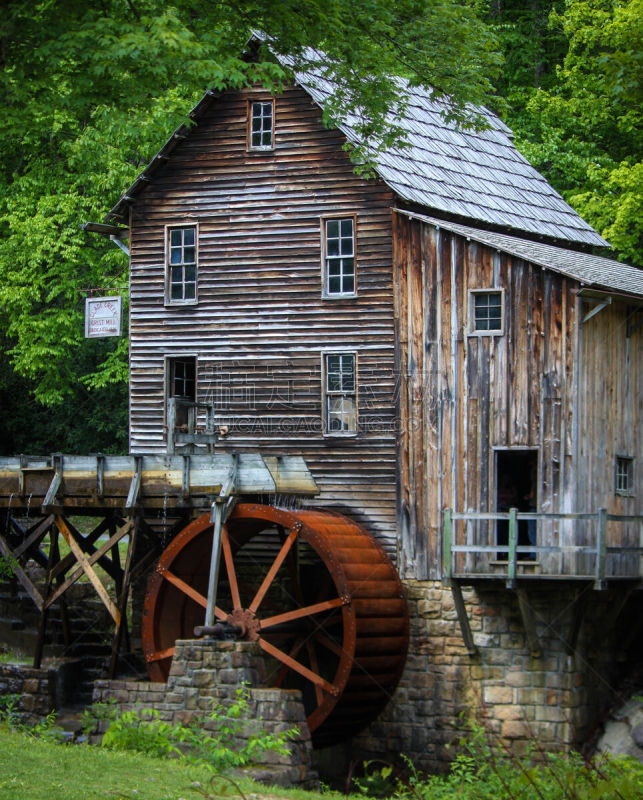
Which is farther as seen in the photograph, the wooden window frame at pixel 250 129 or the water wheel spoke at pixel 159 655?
the wooden window frame at pixel 250 129

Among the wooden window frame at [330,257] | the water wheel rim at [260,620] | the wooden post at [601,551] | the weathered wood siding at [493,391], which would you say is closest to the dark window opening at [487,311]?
the weathered wood siding at [493,391]

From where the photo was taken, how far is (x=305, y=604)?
899 inches

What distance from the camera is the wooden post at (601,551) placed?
1881 centimetres

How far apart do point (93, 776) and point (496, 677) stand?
24.7ft

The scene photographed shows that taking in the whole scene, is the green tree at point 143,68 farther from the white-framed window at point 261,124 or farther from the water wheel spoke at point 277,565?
the water wheel spoke at point 277,565

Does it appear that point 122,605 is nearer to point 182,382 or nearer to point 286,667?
point 286,667

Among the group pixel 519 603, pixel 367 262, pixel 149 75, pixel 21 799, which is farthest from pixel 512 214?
pixel 21 799

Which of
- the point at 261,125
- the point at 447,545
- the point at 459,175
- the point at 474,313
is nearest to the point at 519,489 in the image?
the point at 447,545

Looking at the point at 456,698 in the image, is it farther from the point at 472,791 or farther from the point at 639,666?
the point at 472,791

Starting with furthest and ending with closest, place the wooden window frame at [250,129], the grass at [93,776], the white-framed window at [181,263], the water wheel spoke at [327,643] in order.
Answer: the white-framed window at [181,263] < the wooden window frame at [250,129] < the water wheel spoke at [327,643] < the grass at [93,776]

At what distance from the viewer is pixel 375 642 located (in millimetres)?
19984

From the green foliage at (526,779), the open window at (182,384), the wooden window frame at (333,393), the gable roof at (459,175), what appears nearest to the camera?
the green foliage at (526,779)

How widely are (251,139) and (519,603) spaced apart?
884 centimetres

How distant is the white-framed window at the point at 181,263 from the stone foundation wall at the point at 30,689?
6501 millimetres
